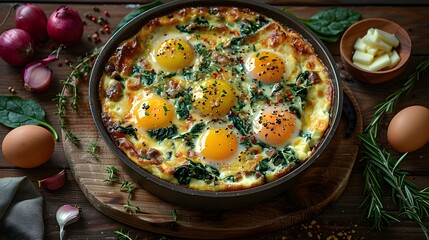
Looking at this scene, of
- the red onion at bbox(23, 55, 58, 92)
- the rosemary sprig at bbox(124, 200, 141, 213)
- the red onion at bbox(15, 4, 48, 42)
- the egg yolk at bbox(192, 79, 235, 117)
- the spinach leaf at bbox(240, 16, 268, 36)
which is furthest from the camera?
the red onion at bbox(15, 4, 48, 42)

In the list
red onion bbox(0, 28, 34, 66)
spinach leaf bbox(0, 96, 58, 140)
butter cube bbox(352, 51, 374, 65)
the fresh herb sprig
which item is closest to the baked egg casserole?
the fresh herb sprig

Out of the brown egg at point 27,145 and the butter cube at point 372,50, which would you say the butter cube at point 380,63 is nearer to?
the butter cube at point 372,50

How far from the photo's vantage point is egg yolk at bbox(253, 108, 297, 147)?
416cm

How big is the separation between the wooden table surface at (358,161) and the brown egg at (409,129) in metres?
0.17

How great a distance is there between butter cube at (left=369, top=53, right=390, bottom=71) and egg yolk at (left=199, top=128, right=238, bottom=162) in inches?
55.1

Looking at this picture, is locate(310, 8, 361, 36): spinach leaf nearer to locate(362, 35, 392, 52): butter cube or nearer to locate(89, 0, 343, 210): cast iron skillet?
locate(362, 35, 392, 52): butter cube

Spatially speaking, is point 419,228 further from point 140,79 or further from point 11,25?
point 11,25

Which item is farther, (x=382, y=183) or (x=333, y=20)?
(x=333, y=20)

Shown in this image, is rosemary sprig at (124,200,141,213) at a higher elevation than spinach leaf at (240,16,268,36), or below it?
below

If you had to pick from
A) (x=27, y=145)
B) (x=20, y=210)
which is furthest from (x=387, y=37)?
(x=20, y=210)

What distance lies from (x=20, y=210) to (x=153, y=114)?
3.67 ft

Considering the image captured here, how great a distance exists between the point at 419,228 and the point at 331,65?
4.24ft

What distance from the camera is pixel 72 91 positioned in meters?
4.66

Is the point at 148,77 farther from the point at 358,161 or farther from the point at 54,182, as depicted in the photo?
the point at 358,161
